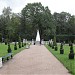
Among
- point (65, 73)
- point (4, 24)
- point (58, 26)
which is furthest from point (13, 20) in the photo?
point (65, 73)

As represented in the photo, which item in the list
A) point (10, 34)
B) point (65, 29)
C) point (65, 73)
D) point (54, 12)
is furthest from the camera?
point (54, 12)

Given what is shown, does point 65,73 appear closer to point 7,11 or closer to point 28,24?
point 28,24

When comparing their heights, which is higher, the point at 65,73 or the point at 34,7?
the point at 34,7

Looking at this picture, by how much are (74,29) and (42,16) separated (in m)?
15.0

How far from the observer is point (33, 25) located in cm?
7550

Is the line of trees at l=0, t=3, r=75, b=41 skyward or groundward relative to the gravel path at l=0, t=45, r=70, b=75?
skyward

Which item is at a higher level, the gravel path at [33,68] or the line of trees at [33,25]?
the line of trees at [33,25]

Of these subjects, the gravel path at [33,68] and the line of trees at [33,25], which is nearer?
the gravel path at [33,68]

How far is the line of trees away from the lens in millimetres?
74294

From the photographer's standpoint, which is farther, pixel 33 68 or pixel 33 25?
pixel 33 25

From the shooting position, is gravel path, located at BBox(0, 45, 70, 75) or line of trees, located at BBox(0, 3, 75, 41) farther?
line of trees, located at BBox(0, 3, 75, 41)

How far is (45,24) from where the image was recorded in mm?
74062

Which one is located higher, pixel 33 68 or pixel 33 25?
pixel 33 25

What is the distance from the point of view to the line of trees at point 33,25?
244ft
